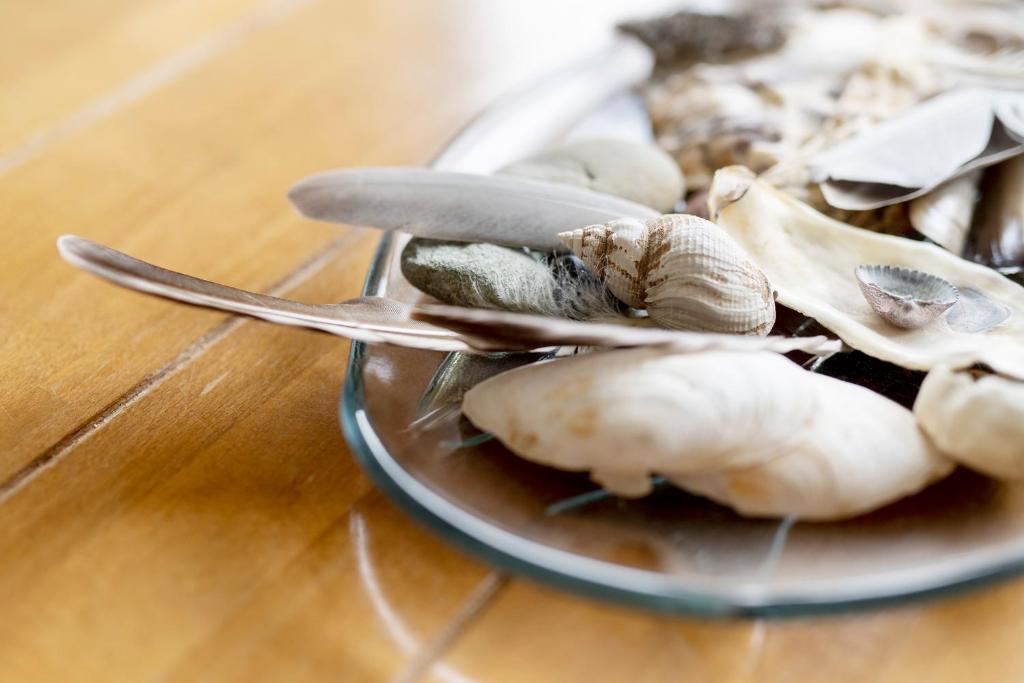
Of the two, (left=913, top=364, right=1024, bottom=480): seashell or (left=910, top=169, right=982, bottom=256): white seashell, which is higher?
(left=913, top=364, right=1024, bottom=480): seashell

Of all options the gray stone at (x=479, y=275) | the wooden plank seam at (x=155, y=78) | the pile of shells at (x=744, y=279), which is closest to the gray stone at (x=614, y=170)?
the pile of shells at (x=744, y=279)

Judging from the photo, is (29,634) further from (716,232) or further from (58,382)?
(716,232)

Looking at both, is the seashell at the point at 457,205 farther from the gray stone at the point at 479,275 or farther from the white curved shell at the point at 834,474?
the white curved shell at the point at 834,474

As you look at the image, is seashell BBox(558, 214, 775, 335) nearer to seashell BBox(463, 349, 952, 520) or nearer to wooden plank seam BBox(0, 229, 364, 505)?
seashell BBox(463, 349, 952, 520)

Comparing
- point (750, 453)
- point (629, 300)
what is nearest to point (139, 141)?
point (629, 300)

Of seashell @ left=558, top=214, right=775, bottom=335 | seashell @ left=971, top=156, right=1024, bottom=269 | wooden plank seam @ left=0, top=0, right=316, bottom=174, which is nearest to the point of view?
seashell @ left=558, top=214, right=775, bottom=335

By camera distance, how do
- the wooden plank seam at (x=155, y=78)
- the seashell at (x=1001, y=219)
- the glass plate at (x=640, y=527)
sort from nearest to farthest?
the glass plate at (x=640, y=527) → the seashell at (x=1001, y=219) → the wooden plank seam at (x=155, y=78)


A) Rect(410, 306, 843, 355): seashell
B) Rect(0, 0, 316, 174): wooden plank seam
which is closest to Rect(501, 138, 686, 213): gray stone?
Rect(410, 306, 843, 355): seashell
